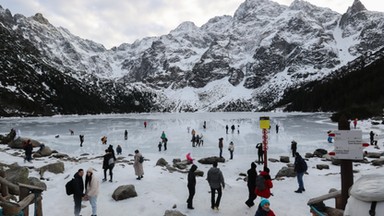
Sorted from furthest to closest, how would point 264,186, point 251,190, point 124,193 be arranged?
1. point 124,193
2. point 251,190
3. point 264,186

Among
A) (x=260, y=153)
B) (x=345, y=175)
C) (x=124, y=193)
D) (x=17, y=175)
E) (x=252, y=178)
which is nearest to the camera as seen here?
(x=345, y=175)

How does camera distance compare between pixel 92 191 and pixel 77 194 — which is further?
pixel 92 191

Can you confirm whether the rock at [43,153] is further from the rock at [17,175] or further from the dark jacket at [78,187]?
the dark jacket at [78,187]

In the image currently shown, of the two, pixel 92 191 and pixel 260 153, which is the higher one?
pixel 92 191

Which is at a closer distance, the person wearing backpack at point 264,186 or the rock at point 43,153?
the person wearing backpack at point 264,186

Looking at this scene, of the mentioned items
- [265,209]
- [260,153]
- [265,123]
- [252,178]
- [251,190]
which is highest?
[265,123]

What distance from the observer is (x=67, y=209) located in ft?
42.2

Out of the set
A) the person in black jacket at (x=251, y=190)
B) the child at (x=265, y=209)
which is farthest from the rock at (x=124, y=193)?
the child at (x=265, y=209)

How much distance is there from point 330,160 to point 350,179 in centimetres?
2059

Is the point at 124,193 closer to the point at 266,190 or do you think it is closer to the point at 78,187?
the point at 78,187

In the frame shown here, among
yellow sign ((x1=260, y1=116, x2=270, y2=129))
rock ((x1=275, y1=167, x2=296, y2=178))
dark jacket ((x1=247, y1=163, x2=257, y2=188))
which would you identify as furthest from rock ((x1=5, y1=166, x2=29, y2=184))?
rock ((x1=275, y1=167, x2=296, y2=178))

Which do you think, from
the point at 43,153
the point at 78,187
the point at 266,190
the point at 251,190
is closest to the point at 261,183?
the point at 266,190

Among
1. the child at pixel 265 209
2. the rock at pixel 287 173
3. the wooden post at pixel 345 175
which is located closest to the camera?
the wooden post at pixel 345 175

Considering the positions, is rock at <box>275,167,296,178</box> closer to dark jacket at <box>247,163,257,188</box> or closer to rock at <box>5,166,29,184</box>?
dark jacket at <box>247,163,257,188</box>
